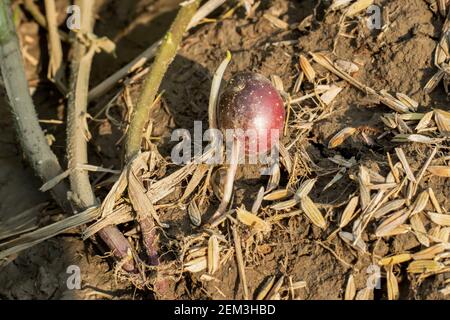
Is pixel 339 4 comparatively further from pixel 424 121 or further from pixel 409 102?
pixel 424 121

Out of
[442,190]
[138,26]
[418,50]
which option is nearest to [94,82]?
[138,26]

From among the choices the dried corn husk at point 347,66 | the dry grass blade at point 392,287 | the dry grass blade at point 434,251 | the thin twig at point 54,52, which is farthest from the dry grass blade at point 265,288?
the thin twig at point 54,52

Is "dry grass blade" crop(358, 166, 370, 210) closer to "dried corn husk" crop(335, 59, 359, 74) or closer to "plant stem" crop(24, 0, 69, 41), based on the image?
"dried corn husk" crop(335, 59, 359, 74)

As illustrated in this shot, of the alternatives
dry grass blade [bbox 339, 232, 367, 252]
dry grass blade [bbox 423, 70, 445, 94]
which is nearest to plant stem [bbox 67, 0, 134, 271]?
dry grass blade [bbox 339, 232, 367, 252]

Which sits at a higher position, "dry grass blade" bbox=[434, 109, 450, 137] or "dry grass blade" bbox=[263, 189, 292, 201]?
"dry grass blade" bbox=[434, 109, 450, 137]

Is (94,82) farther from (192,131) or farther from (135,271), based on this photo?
(135,271)

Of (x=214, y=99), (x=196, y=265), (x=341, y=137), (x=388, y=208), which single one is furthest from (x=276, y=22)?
(x=196, y=265)

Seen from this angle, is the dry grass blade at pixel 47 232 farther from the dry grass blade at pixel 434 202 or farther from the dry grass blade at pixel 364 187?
the dry grass blade at pixel 434 202
